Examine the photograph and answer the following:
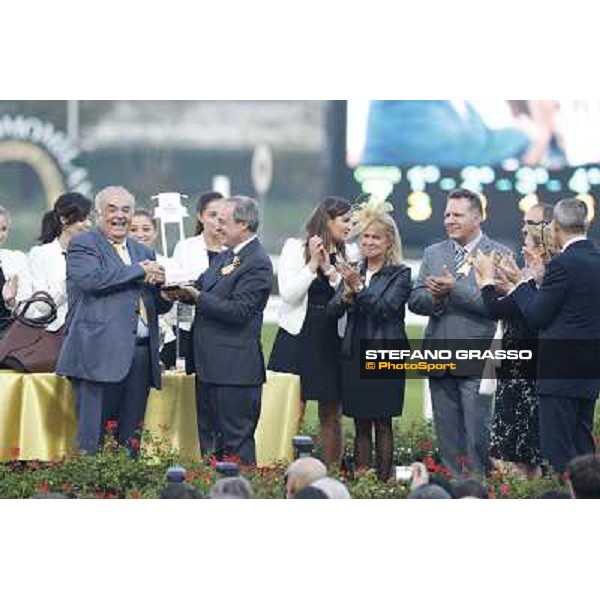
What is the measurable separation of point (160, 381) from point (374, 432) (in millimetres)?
1216

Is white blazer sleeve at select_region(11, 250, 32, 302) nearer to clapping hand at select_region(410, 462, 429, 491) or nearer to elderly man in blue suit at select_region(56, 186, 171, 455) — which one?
elderly man in blue suit at select_region(56, 186, 171, 455)

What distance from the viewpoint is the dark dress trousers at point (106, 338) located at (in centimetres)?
1925

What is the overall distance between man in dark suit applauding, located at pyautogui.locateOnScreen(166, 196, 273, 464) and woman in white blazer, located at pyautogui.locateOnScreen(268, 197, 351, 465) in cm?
15

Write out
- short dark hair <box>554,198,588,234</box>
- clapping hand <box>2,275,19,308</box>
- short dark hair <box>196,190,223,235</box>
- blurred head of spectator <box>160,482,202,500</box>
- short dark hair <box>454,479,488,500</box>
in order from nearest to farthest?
blurred head of spectator <box>160,482,202,500</box>
short dark hair <box>454,479,488,500</box>
short dark hair <box>554,198,588,234</box>
short dark hair <box>196,190,223,235</box>
clapping hand <box>2,275,19,308</box>

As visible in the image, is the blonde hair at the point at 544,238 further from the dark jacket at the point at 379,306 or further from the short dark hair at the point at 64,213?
the short dark hair at the point at 64,213

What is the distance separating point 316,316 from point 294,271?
28cm

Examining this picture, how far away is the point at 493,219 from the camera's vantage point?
19391mm

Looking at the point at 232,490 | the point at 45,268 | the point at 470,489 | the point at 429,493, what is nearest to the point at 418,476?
the point at 429,493

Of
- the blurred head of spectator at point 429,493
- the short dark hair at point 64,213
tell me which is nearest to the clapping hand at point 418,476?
the blurred head of spectator at point 429,493

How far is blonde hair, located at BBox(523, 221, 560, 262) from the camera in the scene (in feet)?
63.3

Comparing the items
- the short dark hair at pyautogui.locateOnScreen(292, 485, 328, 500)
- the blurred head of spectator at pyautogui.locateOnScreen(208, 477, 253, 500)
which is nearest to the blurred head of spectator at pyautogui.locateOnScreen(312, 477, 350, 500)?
the short dark hair at pyautogui.locateOnScreen(292, 485, 328, 500)

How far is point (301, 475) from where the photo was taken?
18.7m

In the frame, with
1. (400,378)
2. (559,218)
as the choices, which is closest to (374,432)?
(400,378)

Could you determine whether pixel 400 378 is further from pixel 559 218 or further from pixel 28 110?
pixel 28 110
